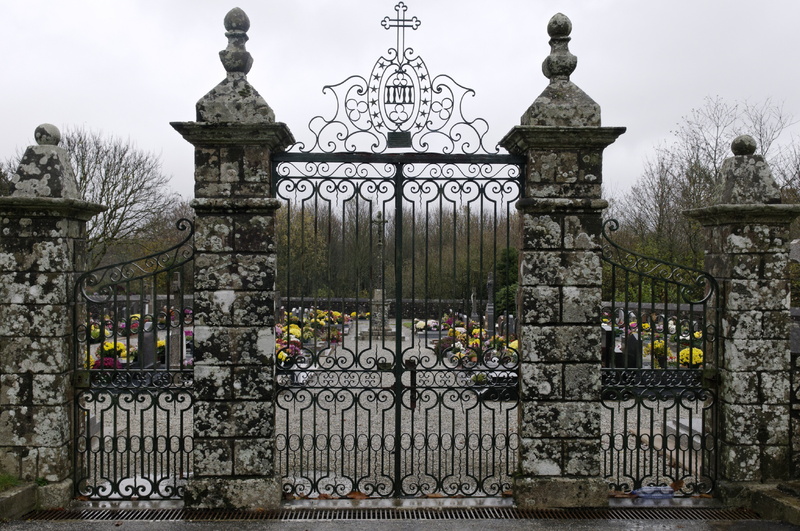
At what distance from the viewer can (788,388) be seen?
506 centimetres

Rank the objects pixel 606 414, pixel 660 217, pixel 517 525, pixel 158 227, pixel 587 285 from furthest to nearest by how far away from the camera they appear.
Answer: pixel 158 227, pixel 660 217, pixel 606 414, pixel 587 285, pixel 517 525

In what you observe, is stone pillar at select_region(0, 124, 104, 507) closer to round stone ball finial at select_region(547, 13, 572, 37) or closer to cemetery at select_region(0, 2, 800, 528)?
cemetery at select_region(0, 2, 800, 528)

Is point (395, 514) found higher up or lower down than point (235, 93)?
lower down

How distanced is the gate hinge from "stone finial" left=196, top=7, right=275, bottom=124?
→ 236 centimetres

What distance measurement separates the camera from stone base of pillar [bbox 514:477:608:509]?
4914mm

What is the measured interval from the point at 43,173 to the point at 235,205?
161 centimetres

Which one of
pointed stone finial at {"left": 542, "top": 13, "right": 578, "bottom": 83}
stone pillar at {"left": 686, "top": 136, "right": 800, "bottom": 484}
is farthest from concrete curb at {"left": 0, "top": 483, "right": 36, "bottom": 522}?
stone pillar at {"left": 686, "top": 136, "right": 800, "bottom": 484}

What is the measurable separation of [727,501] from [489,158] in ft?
11.6

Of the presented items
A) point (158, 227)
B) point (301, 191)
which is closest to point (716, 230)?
point (301, 191)

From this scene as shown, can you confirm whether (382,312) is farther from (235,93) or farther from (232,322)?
(235,93)

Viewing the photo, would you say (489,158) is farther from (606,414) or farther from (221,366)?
(606,414)

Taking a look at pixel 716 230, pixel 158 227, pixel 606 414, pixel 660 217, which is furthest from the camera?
pixel 158 227

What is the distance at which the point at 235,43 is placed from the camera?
4.95 meters

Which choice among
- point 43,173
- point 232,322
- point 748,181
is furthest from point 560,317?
point 43,173
